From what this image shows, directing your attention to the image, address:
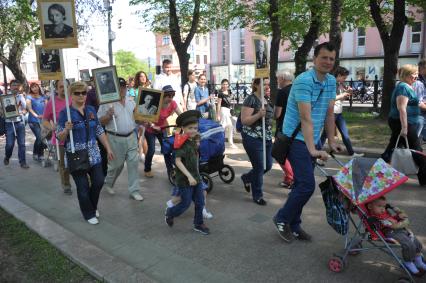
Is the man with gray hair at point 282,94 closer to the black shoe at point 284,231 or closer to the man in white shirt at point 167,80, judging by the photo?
the black shoe at point 284,231

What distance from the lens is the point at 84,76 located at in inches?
407

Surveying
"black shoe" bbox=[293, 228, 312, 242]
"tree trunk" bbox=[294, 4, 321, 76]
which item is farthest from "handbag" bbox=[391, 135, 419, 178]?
"tree trunk" bbox=[294, 4, 321, 76]

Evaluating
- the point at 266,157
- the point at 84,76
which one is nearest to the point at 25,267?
the point at 266,157

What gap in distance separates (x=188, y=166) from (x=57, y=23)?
2.50 metres

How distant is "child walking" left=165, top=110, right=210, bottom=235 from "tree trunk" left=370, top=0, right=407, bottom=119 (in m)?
9.37

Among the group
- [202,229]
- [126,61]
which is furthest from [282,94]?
[126,61]

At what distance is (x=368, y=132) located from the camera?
33.4 ft

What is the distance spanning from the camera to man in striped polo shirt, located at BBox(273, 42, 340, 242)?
3572mm

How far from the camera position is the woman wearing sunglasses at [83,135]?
4.61 m

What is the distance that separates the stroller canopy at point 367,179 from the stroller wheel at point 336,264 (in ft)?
1.89

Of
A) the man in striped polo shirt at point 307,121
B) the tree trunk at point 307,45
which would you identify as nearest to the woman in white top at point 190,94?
the man in striped polo shirt at point 307,121

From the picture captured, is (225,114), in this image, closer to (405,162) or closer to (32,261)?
→ (405,162)

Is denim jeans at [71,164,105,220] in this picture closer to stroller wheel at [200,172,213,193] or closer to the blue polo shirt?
stroller wheel at [200,172,213,193]

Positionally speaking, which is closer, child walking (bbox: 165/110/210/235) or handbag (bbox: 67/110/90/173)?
child walking (bbox: 165/110/210/235)
